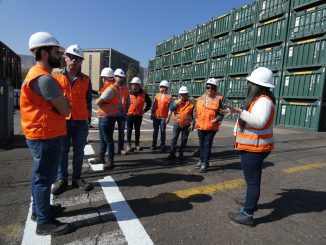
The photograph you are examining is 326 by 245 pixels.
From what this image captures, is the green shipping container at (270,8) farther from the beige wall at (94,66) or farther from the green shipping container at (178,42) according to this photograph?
the beige wall at (94,66)

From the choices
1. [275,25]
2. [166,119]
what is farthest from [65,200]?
[275,25]

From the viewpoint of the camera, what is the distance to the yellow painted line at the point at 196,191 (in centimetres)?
415

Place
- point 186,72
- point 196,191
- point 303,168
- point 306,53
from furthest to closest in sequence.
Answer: point 186,72 → point 306,53 → point 303,168 → point 196,191

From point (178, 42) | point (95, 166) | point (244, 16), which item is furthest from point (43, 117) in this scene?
point (178, 42)

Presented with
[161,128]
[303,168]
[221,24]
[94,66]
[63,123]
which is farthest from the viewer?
[94,66]

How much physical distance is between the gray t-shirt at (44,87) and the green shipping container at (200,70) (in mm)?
20766

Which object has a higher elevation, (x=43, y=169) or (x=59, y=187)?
(x=43, y=169)

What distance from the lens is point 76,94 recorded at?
13.9 feet

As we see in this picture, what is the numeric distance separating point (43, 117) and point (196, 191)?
2.79 m

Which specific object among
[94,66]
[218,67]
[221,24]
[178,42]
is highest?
[94,66]

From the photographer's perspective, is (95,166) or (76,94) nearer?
(76,94)

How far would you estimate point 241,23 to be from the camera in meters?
19.0

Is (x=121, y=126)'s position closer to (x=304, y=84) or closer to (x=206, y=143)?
(x=206, y=143)

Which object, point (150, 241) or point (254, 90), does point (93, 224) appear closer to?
point (150, 241)
